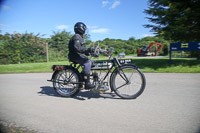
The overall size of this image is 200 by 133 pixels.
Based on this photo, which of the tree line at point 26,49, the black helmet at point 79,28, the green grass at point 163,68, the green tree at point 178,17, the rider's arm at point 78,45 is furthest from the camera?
the tree line at point 26,49

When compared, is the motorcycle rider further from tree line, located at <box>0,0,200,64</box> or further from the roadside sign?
the roadside sign

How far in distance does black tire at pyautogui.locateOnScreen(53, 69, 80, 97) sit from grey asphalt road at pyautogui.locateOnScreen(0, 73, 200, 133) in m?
0.22

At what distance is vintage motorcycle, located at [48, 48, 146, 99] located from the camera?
401 centimetres

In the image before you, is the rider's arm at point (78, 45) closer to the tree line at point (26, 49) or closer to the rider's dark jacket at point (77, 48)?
the rider's dark jacket at point (77, 48)

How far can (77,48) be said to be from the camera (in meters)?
4.05

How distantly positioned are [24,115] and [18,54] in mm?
18582

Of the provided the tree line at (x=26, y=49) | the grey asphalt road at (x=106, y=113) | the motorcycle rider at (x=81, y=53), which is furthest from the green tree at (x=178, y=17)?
the motorcycle rider at (x=81, y=53)

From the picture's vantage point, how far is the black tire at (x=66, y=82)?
4320 millimetres

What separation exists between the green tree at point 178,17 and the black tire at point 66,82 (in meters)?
9.00

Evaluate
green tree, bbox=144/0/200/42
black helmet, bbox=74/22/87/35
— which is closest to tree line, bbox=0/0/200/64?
green tree, bbox=144/0/200/42

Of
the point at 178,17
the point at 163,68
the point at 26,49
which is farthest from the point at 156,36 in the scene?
the point at 26,49

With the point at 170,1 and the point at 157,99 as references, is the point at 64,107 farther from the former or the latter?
the point at 170,1

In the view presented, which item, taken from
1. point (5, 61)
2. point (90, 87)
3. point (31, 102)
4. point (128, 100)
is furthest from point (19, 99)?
point (5, 61)

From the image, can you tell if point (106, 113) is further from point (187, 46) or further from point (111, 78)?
point (187, 46)
